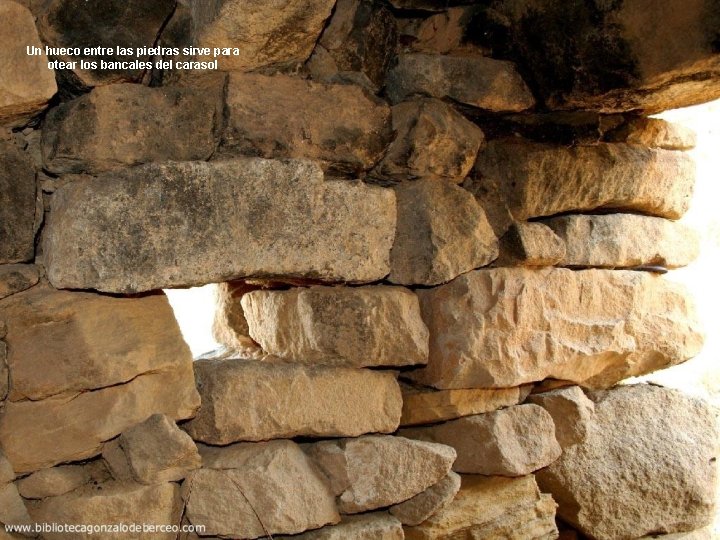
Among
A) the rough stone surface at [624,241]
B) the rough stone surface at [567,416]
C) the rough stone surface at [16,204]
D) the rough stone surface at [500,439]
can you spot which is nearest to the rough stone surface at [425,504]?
the rough stone surface at [500,439]

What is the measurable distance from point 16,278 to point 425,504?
4.62 ft

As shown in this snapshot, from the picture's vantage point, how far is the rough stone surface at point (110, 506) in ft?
6.76

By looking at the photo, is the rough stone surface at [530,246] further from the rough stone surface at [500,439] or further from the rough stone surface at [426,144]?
the rough stone surface at [500,439]

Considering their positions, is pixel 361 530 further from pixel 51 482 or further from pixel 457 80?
pixel 457 80

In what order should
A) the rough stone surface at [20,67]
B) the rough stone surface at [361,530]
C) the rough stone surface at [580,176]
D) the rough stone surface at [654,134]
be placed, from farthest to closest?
the rough stone surface at [654,134], the rough stone surface at [580,176], the rough stone surface at [361,530], the rough stone surface at [20,67]

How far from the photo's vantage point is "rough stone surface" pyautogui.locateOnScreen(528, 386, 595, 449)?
2881 mm

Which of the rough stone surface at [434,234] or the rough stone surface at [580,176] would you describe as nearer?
the rough stone surface at [434,234]

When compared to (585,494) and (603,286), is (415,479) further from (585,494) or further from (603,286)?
(603,286)

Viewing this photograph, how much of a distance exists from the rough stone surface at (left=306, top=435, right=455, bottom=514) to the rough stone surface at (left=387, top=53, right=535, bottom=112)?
3.75ft

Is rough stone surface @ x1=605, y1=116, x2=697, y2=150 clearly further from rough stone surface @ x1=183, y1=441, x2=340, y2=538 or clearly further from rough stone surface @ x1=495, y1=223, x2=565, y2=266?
rough stone surface @ x1=183, y1=441, x2=340, y2=538

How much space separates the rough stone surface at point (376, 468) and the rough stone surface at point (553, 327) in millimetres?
262

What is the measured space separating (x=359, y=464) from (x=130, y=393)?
0.73 m

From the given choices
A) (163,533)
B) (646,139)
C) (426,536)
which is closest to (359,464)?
(426,536)

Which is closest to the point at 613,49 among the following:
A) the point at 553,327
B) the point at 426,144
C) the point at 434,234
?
the point at 426,144
